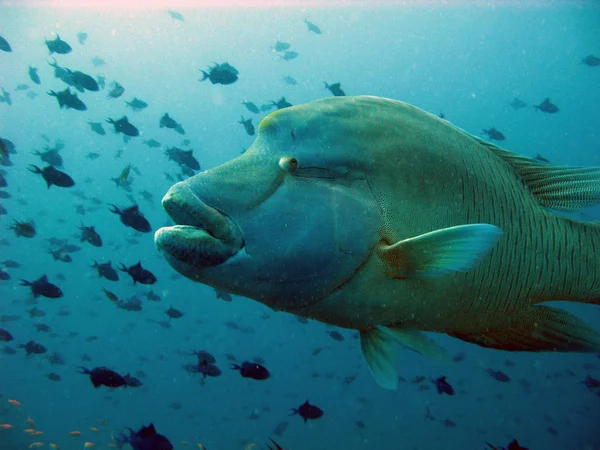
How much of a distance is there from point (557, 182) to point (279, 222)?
4.57ft

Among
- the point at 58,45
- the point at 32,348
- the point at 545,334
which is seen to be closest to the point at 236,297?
the point at 32,348

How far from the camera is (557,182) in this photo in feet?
6.07

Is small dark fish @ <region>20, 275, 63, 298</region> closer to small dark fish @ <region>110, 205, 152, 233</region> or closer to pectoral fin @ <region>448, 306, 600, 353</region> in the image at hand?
small dark fish @ <region>110, 205, 152, 233</region>

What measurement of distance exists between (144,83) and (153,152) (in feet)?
47.1

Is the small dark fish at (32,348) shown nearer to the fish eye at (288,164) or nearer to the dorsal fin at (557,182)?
the fish eye at (288,164)

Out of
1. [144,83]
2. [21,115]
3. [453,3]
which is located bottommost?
[21,115]

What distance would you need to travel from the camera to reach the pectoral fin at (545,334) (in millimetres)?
1844

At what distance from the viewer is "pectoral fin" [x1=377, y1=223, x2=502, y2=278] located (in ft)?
4.09

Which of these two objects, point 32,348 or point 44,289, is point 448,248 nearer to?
point 44,289

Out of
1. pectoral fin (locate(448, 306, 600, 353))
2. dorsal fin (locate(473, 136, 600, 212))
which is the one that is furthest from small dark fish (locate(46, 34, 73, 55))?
pectoral fin (locate(448, 306, 600, 353))

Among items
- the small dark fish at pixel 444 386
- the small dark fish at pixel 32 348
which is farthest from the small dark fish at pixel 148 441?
the small dark fish at pixel 444 386

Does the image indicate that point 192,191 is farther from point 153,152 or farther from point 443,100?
point 153,152

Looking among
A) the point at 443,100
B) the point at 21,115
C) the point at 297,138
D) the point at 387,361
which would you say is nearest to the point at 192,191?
the point at 297,138

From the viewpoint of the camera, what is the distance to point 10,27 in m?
42.6
